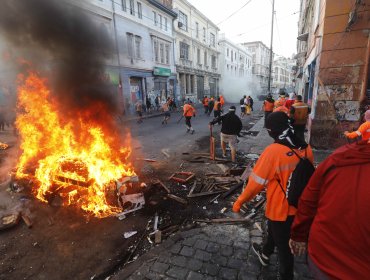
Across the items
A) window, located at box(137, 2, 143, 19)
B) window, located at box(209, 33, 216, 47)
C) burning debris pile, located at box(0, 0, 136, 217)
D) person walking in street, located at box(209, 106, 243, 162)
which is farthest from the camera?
window, located at box(209, 33, 216, 47)

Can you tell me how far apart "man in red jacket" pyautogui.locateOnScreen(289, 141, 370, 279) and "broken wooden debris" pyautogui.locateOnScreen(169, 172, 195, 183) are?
4.59 meters

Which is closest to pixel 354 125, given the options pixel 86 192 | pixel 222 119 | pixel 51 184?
pixel 222 119

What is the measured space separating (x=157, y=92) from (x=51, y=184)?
22909 millimetres

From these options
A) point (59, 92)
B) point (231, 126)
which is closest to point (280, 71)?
point (231, 126)

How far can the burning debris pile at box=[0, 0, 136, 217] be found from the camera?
6.21 meters

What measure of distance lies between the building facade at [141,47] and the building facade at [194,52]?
2453mm

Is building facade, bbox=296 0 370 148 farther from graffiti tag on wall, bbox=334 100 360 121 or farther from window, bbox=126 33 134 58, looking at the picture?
window, bbox=126 33 134 58

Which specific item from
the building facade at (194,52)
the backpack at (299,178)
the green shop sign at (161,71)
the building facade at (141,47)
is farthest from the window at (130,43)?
the backpack at (299,178)

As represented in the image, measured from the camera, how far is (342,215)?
4.93 ft

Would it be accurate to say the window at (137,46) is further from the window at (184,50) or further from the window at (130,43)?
the window at (184,50)

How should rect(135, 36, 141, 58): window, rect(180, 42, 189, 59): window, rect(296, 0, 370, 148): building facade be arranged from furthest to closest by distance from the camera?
rect(180, 42, 189, 59): window
rect(135, 36, 141, 58): window
rect(296, 0, 370, 148): building facade

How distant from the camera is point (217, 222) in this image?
4309 mm

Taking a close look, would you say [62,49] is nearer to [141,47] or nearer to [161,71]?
[141,47]

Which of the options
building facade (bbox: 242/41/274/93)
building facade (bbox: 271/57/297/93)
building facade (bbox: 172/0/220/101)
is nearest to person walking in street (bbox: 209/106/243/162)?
building facade (bbox: 172/0/220/101)
